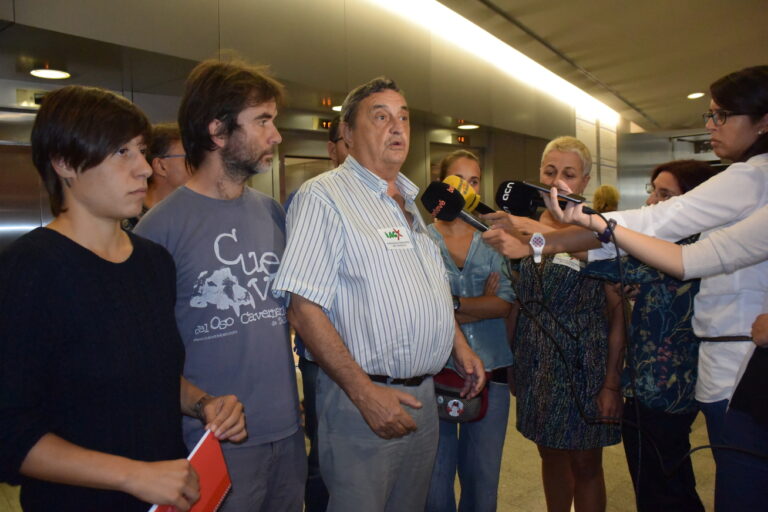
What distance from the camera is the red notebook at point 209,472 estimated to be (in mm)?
1061

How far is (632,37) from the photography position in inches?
215

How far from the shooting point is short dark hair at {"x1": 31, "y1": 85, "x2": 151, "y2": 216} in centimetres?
110

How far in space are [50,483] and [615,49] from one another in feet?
21.1

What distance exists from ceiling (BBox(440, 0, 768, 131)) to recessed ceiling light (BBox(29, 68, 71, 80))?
9.72ft

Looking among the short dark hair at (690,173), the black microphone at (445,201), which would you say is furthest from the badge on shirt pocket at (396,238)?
the short dark hair at (690,173)

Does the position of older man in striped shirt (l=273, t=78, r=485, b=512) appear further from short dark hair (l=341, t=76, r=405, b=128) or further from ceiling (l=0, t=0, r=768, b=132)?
ceiling (l=0, t=0, r=768, b=132)

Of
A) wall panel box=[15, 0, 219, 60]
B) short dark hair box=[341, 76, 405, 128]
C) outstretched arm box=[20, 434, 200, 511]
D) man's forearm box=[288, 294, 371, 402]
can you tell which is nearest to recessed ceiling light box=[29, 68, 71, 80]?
wall panel box=[15, 0, 219, 60]

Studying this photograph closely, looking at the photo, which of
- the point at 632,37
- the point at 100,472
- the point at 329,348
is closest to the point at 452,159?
the point at 329,348

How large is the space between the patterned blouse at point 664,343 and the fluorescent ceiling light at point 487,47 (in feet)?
11.3

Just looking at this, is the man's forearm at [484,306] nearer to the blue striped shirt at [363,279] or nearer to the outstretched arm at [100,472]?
the blue striped shirt at [363,279]

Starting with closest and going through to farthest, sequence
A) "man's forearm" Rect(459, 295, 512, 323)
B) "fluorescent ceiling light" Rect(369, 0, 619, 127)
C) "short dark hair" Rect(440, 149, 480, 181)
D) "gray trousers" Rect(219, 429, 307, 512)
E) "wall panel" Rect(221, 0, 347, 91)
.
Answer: "gray trousers" Rect(219, 429, 307, 512)
"man's forearm" Rect(459, 295, 512, 323)
"short dark hair" Rect(440, 149, 480, 181)
"wall panel" Rect(221, 0, 347, 91)
"fluorescent ceiling light" Rect(369, 0, 619, 127)

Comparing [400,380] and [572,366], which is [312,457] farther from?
[572,366]

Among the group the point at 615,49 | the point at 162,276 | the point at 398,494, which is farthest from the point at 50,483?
the point at 615,49

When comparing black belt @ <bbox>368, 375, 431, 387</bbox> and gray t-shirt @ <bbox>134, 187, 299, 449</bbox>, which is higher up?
gray t-shirt @ <bbox>134, 187, 299, 449</bbox>
